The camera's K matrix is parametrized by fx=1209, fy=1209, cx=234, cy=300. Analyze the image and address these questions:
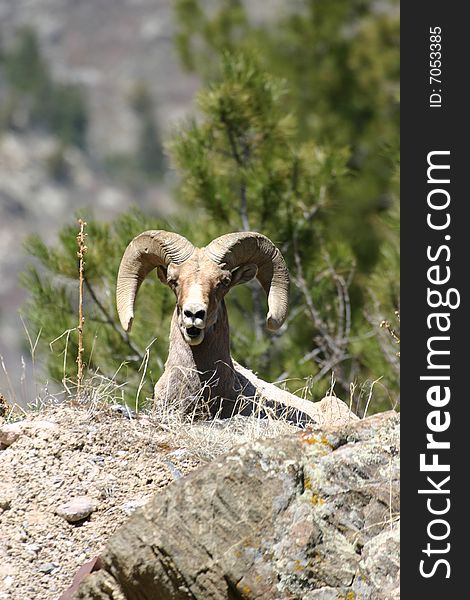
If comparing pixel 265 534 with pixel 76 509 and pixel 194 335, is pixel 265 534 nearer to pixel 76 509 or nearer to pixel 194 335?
pixel 76 509

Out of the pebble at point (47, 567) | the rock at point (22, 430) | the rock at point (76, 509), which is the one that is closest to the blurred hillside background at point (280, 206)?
the rock at point (22, 430)

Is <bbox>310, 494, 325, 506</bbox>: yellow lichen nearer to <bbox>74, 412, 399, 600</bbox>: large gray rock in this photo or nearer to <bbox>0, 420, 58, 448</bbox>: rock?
<bbox>74, 412, 399, 600</bbox>: large gray rock

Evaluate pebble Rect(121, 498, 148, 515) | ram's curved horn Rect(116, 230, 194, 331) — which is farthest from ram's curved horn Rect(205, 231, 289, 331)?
pebble Rect(121, 498, 148, 515)

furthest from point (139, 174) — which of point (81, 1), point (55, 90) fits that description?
point (81, 1)

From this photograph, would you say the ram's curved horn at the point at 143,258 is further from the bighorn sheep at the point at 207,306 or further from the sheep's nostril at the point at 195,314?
the sheep's nostril at the point at 195,314

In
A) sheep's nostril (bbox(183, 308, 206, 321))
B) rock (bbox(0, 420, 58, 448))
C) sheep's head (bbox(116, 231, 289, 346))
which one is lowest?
rock (bbox(0, 420, 58, 448))

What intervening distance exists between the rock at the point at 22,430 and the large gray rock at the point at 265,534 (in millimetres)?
1381

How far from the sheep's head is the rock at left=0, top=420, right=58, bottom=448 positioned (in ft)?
5.65

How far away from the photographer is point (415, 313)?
5078 millimetres

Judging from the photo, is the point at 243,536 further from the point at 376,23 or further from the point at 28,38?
the point at 28,38

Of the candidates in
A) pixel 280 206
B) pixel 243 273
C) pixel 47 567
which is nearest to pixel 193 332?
pixel 243 273

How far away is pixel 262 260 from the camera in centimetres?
852

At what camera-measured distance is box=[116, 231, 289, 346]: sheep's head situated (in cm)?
780

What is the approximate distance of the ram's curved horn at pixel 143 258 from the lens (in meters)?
8.12
